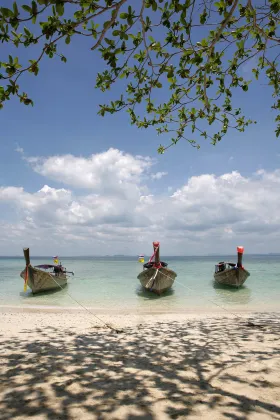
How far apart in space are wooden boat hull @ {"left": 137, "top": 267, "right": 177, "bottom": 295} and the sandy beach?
451 inches

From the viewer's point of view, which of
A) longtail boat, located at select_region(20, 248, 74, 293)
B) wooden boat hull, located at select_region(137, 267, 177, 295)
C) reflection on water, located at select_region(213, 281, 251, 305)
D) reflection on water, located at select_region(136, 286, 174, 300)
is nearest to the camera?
reflection on water, located at select_region(213, 281, 251, 305)

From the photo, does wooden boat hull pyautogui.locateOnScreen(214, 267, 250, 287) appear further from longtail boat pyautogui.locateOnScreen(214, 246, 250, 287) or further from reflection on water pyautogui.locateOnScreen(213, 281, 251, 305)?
reflection on water pyautogui.locateOnScreen(213, 281, 251, 305)

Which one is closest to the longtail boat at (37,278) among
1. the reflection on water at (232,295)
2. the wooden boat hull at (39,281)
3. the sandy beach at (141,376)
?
the wooden boat hull at (39,281)

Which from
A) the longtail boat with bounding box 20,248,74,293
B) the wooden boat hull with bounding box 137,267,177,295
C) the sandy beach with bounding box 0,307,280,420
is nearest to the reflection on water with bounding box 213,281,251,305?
the wooden boat hull with bounding box 137,267,177,295

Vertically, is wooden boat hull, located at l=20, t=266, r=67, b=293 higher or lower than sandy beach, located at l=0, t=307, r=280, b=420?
lower

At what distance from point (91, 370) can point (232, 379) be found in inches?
99.8

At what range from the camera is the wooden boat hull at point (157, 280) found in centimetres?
1933

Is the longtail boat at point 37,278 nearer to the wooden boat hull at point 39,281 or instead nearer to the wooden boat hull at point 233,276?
the wooden boat hull at point 39,281

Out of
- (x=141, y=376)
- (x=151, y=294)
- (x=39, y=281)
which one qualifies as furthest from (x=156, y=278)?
(x=141, y=376)

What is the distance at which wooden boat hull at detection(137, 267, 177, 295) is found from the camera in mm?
19328

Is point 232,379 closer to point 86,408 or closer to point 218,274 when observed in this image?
point 86,408

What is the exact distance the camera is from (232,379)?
435cm

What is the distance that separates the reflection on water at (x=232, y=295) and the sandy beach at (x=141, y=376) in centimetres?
1093

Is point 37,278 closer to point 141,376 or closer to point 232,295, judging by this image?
point 232,295
